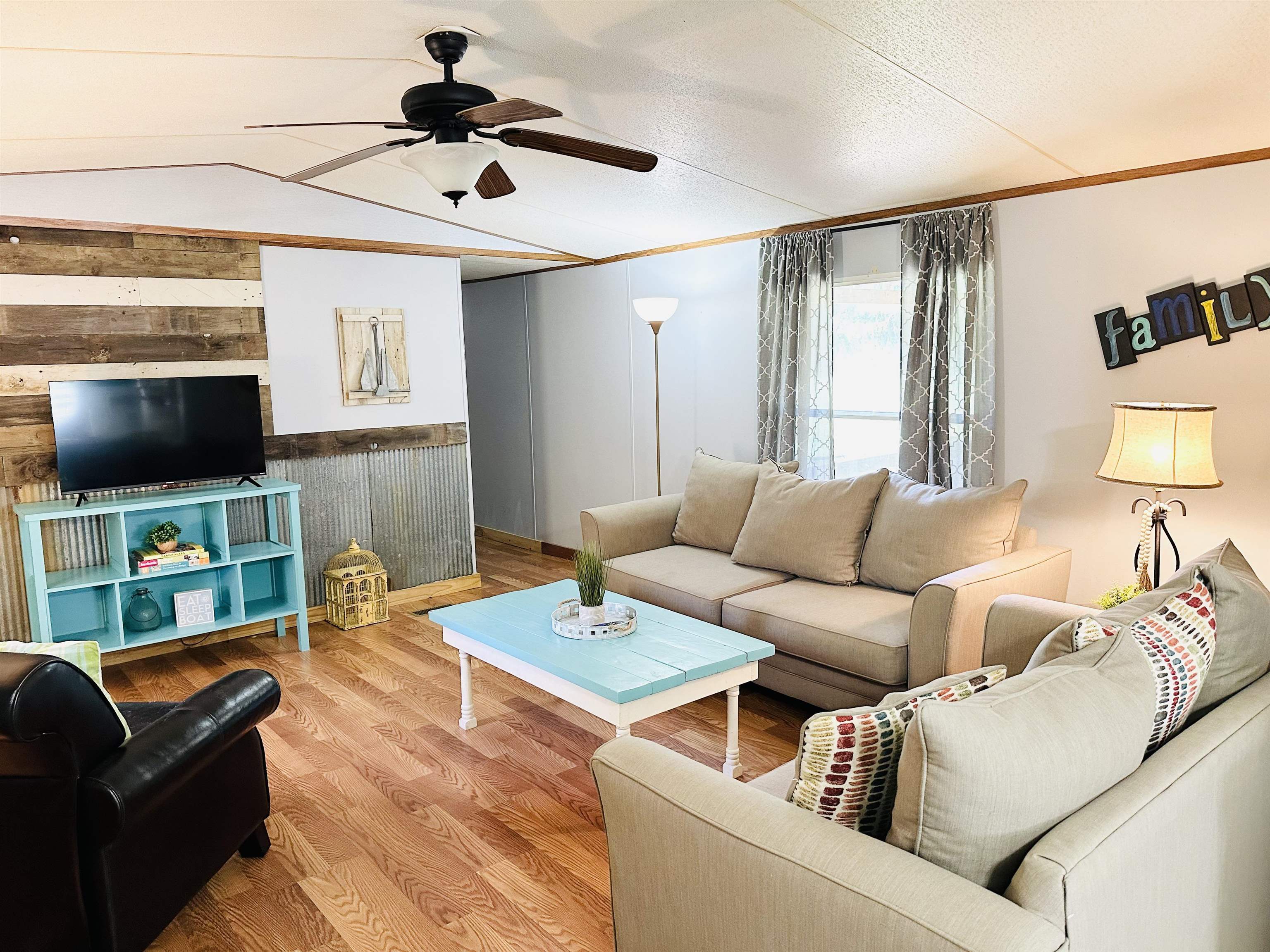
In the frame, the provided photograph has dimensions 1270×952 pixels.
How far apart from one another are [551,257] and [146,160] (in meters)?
2.52

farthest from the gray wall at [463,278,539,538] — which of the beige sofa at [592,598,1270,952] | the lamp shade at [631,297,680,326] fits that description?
the beige sofa at [592,598,1270,952]

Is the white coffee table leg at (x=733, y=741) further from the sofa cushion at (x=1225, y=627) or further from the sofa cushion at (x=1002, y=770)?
the sofa cushion at (x=1002, y=770)

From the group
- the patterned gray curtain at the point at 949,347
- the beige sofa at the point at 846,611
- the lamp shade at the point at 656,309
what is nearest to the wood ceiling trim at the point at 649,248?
the patterned gray curtain at the point at 949,347

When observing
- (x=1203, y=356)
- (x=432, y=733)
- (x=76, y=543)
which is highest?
(x=1203, y=356)

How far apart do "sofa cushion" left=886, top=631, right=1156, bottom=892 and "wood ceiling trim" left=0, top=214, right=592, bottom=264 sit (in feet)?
14.5

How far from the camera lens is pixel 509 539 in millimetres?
7199

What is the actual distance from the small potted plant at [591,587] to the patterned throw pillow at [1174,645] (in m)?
1.70

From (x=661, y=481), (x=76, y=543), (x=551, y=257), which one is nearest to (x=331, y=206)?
(x=551, y=257)

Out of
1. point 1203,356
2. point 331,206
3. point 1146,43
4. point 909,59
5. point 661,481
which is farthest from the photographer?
point 661,481

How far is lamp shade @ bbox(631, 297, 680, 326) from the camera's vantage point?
16.0 feet

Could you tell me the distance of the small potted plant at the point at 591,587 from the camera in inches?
124

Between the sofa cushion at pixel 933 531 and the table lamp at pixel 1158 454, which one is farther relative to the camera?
the sofa cushion at pixel 933 531

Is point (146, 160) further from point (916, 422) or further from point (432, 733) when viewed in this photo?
point (916, 422)

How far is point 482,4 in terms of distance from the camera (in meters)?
2.40
